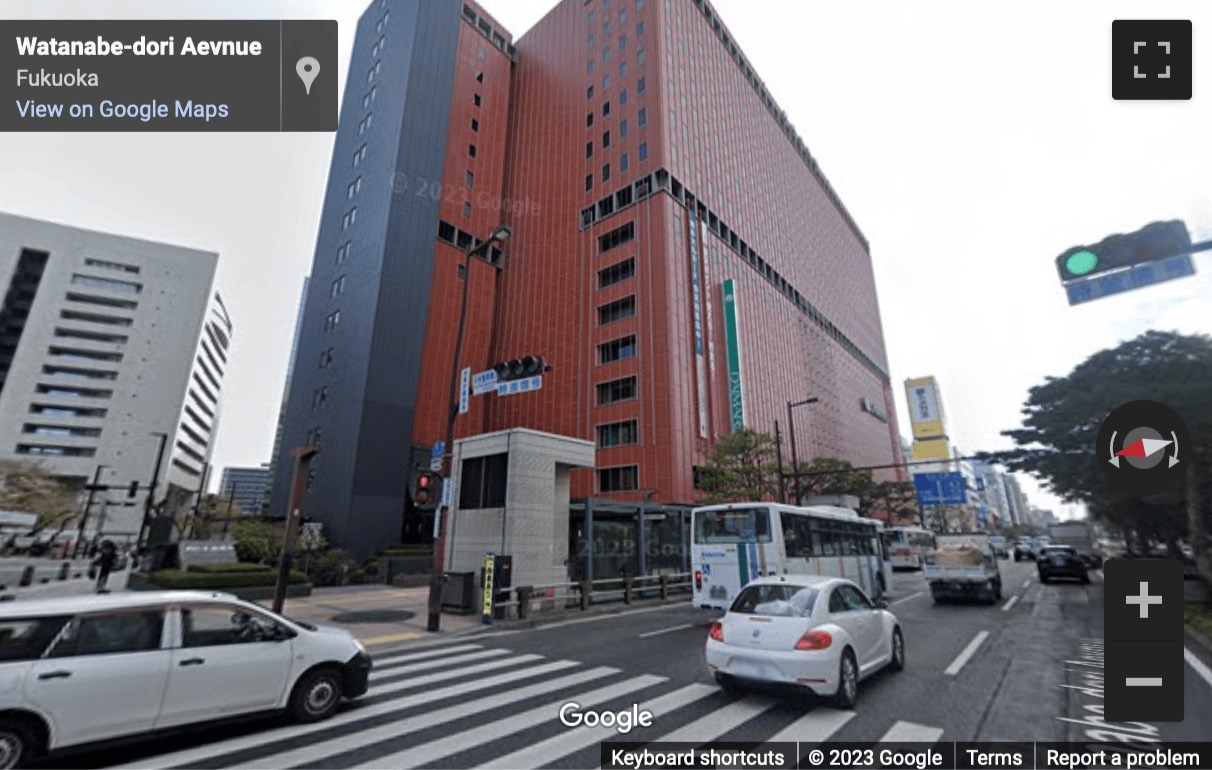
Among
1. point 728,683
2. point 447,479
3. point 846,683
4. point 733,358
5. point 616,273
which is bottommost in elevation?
point 728,683

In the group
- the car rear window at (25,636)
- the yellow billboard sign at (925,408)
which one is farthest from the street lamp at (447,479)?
the yellow billboard sign at (925,408)

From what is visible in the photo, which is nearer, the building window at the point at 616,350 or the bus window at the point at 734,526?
the bus window at the point at 734,526

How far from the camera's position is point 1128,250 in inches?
136

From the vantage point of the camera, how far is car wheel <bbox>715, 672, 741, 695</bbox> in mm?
7176

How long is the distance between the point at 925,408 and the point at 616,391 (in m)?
123

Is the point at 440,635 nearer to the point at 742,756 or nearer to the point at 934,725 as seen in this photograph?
the point at 742,756

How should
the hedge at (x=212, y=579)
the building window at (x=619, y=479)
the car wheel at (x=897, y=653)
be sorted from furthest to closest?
1. the building window at (x=619, y=479)
2. the hedge at (x=212, y=579)
3. the car wheel at (x=897, y=653)

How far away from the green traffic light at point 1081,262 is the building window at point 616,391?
36359mm

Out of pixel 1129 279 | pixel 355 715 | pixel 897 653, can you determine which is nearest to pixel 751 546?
pixel 897 653

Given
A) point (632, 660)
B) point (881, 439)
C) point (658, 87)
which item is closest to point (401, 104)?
point (658, 87)

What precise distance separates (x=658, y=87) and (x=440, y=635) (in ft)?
154

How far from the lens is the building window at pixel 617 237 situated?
44.0 metres

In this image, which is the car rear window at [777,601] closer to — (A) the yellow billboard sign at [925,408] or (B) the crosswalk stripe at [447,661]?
(B) the crosswalk stripe at [447,661]

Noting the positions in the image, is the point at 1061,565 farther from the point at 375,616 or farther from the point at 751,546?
the point at 375,616
